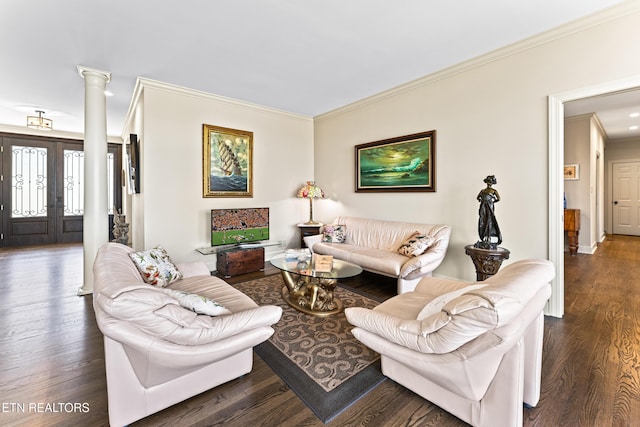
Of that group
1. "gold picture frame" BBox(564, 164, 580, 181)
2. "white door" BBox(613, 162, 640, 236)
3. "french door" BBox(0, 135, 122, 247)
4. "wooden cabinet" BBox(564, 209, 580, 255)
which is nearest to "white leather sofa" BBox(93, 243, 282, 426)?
"wooden cabinet" BBox(564, 209, 580, 255)

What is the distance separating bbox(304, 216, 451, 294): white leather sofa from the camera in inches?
128

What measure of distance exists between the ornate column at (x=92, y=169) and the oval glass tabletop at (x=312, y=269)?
2.37 metres

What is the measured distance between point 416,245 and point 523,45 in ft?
7.95

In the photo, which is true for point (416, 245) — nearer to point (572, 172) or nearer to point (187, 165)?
point (187, 165)

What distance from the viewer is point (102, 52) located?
10.1 ft

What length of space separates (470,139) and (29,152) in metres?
9.24

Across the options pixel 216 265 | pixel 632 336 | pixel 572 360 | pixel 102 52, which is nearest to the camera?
pixel 572 360

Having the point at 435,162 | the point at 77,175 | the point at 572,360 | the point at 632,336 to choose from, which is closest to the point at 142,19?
the point at 435,162

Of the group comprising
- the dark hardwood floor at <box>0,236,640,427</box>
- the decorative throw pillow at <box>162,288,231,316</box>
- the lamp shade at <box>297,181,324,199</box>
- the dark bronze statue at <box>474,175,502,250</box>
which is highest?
the lamp shade at <box>297,181,324,199</box>

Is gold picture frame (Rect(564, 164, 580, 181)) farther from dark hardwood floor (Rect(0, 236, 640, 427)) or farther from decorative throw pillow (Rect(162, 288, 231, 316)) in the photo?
decorative throw pillow (Rect(162, 288, 231, 316))

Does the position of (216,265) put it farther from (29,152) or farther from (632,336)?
(29,152)

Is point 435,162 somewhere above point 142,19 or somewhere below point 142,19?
below

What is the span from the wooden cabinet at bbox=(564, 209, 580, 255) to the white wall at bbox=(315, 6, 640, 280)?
11.6 ft

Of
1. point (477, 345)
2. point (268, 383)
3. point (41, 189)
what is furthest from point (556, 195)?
point (41, 189)
